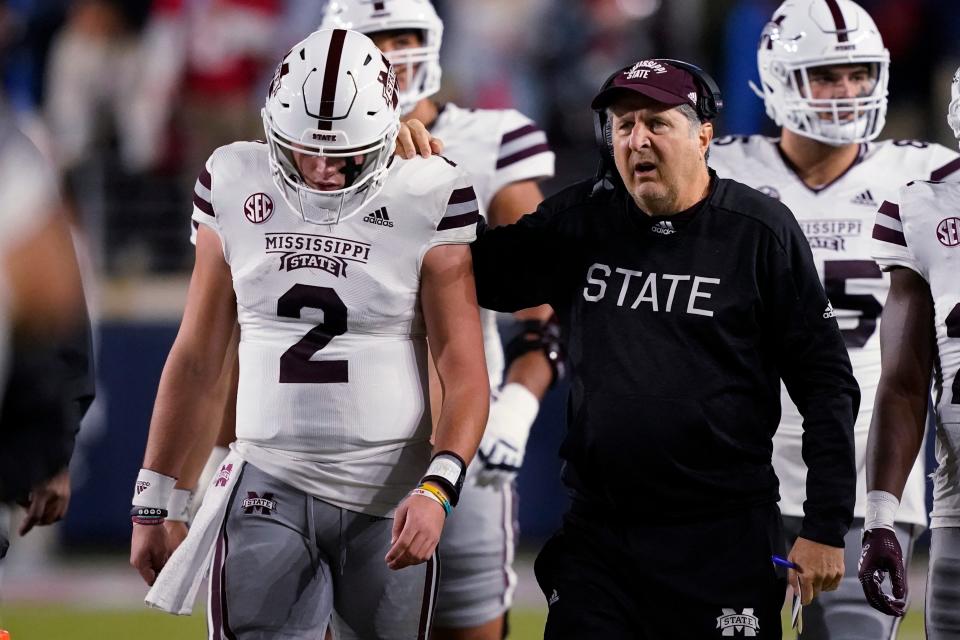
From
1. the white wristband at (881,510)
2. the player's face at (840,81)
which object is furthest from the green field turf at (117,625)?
the white wristband at (881,510)

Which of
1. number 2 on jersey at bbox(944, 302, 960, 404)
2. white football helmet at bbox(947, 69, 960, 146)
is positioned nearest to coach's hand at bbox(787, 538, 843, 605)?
number 2 on jersey at bbox(944, 302, 960, 404)

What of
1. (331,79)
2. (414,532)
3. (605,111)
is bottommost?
(414,532)

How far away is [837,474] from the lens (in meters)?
3.31

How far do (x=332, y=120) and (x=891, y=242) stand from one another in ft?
4.39

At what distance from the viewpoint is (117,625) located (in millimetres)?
6551

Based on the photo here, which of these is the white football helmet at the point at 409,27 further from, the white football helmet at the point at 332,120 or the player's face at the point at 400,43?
the white football helmet at the point at 332,120

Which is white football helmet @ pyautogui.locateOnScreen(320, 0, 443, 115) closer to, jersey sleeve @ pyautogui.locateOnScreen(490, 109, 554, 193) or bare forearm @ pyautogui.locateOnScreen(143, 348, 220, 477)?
jersey sleeve @ pyautogui.locateOnScreen(490, 109, 554, 193)

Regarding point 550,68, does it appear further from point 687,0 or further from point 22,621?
point 22,621

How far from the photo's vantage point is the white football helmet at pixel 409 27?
4395 mm

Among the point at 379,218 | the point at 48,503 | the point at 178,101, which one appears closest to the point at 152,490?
the point at 48,503

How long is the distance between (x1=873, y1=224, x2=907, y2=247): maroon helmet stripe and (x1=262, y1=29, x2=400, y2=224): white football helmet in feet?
3.83

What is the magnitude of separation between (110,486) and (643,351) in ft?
15.9

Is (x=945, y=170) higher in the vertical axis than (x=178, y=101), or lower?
lower

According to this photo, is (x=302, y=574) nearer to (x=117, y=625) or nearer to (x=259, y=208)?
(x=259, y=208)
